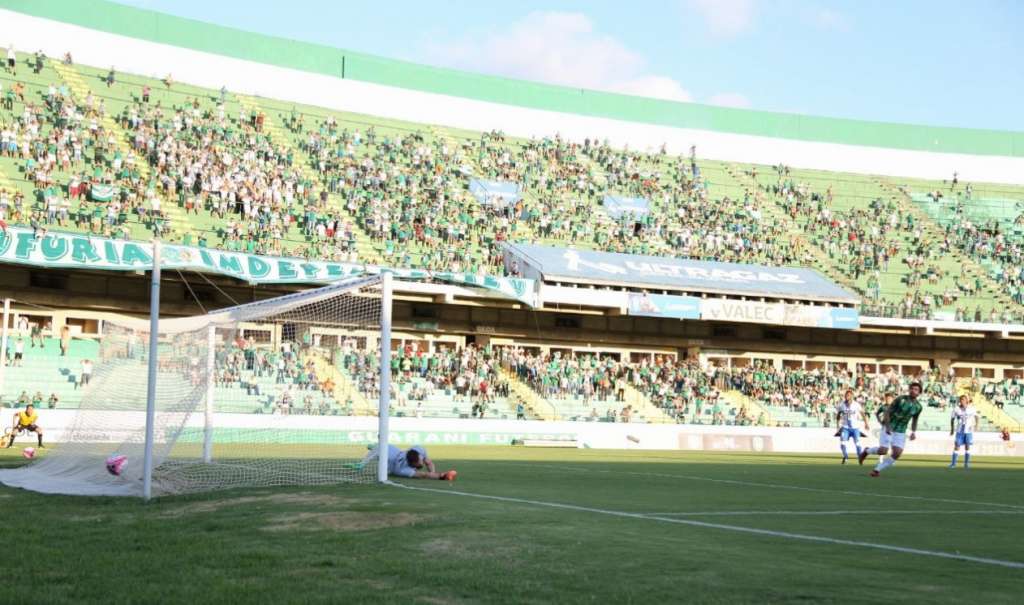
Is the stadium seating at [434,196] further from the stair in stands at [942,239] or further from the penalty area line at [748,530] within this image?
the penalty area line at [748,530]

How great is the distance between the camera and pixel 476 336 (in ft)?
177

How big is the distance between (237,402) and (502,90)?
47497mm

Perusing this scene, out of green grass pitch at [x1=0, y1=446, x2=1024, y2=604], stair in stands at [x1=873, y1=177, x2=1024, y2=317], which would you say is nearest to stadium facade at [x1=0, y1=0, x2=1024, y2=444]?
stair in stands at [x1=873, y1=177, x2=1024, y2=317]

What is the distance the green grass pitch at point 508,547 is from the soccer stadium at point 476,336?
66mm

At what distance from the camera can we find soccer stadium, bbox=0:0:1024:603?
9836mm

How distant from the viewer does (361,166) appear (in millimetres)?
55438

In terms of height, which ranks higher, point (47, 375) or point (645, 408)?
point (47, 375)

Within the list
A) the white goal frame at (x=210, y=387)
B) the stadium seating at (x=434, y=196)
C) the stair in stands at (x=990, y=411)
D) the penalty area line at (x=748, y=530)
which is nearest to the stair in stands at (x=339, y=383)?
the white goal frame at (x=210, y=387)

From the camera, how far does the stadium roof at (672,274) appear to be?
53.7 metres

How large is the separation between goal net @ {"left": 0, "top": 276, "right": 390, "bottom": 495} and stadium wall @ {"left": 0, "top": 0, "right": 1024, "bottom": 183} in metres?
34.9

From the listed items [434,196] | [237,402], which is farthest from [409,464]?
[434,196]

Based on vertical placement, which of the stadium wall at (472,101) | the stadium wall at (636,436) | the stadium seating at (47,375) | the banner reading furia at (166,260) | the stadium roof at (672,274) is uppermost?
the stadium wall at (472,101)

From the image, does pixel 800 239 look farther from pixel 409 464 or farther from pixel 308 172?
pixel 409 464

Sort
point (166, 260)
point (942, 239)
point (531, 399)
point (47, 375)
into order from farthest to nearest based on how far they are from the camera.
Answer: point (942, 239), point (531, 399), point (166, 260), point (47, 375)
